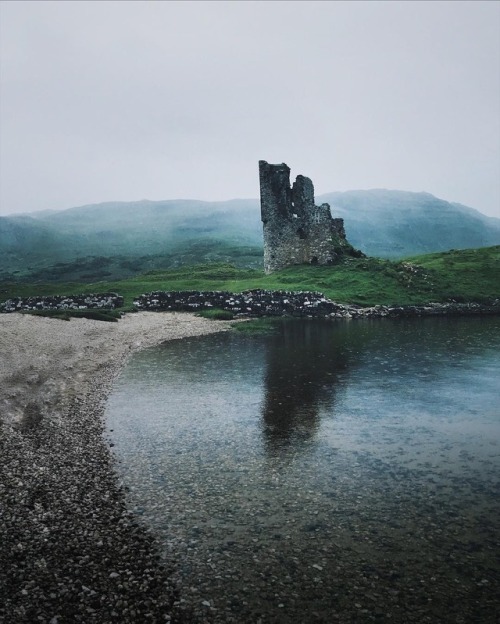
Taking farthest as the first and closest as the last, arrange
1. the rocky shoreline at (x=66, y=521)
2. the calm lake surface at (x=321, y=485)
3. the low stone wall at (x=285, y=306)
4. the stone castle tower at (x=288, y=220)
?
1. the stone castle tower at (x=288, y=220)
2. the low stone wall at (x=285, y=306)
3. the calm lake surface at (x=321, y=485)
4. the rocky shoreline at (x=66, y=521)

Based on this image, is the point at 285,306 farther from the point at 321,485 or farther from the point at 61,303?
the point at 321,485

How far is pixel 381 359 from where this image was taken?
32531 millimetres

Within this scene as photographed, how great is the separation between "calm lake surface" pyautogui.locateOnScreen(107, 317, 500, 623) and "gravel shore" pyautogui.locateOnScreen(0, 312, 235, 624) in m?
0.68

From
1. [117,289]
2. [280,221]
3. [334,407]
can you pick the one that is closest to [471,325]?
[334,407]

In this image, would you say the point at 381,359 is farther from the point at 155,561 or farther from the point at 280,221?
the point at 280,221

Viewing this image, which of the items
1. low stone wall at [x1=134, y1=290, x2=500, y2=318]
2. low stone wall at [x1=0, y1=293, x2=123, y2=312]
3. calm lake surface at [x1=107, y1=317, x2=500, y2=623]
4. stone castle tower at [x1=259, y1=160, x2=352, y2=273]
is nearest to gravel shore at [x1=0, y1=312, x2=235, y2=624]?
calm lake surface at [x1=107, y1=317, x2=500, y2=623]

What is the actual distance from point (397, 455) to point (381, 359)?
16.2 meters

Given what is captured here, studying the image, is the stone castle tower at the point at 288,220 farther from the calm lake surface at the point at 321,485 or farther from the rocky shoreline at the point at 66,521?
the rocky shoreline at the point at 66,521

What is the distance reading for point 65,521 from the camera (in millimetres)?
12391

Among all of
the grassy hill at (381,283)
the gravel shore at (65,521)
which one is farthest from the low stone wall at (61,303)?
the gravel shore at (65,521)

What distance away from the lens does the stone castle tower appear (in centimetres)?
7638

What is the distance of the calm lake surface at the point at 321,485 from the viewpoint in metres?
9.94

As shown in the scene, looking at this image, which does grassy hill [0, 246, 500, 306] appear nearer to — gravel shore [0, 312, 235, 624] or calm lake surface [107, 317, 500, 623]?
calm lake surface [107, 317, 500, 623]

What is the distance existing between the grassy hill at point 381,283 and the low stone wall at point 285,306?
6.04 ft
